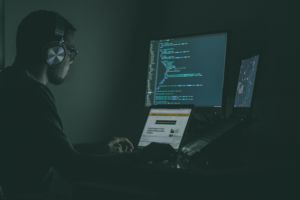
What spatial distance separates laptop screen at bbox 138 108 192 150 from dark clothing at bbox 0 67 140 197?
417mm

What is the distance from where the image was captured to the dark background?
2.11 m

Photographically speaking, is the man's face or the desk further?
the man's face

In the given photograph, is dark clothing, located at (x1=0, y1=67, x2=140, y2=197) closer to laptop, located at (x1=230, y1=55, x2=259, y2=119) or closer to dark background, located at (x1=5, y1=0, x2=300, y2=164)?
laptop, located at (x1=230, y1=55, x2=259, y2=119)

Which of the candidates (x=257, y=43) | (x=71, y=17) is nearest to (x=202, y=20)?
(x=257, y=43)

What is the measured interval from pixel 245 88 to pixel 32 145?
2.89ft

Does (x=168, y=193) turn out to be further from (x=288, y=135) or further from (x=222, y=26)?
(x=222, y=26)

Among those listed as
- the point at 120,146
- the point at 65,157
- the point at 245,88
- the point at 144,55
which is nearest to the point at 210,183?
the point at 65,157

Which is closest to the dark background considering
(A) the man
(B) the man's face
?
(B) the man's face

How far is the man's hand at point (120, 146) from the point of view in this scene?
2137 millimetres

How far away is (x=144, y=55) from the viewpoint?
113 inches

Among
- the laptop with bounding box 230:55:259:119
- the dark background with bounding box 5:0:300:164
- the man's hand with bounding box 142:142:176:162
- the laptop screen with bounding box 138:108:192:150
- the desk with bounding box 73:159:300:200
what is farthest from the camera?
the dark background with bounding box 5:0:300:164

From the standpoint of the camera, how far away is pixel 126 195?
6.02 feet

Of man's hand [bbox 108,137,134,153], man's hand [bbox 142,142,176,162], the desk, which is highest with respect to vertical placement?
man's hand [bbox 142,142,176,162]

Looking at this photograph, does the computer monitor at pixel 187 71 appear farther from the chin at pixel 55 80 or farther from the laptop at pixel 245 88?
the chin at pixel 55 80
